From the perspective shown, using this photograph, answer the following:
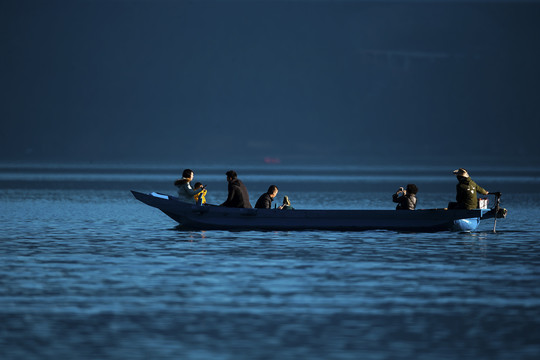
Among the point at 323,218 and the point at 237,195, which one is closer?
the point at 237,195

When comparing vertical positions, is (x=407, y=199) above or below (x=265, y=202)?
above

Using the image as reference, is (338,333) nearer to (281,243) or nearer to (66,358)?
(66,358)

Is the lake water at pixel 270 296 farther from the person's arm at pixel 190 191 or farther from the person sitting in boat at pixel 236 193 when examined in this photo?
the person's arm at pixel 190 191

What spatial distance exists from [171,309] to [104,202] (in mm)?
41749

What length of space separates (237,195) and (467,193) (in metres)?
6.80

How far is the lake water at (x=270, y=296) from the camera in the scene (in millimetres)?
14500

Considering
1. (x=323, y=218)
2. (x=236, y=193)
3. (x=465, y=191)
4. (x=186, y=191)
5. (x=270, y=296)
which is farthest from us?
(x=186, y=191)

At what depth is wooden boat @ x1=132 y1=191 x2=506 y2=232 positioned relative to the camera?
32594mm

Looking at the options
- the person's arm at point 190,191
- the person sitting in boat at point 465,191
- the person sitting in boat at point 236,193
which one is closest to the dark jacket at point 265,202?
the person sitting in boat at point 236,193

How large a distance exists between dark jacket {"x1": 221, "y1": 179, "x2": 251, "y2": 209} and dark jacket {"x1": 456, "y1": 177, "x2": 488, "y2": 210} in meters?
6.29

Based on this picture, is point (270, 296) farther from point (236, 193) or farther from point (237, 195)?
point (237, 195)

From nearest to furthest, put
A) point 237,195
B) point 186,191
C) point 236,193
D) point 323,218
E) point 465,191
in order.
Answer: point 465,191
point 236,193
point 237,195
point 323,218
point 186,191

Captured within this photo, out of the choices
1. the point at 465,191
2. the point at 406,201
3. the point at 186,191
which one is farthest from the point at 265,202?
the point at 465,191

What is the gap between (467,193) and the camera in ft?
106
